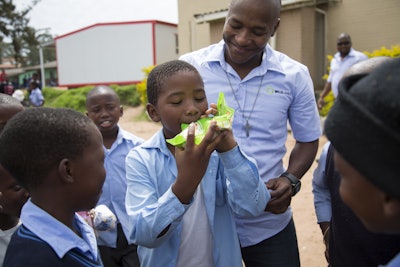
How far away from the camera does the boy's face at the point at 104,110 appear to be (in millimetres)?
3484

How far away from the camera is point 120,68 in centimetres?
2539

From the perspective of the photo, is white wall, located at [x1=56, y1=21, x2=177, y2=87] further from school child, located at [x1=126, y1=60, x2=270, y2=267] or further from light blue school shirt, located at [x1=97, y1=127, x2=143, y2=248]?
school child, located at [x1=126, y1=60, x2=270, y2=267]

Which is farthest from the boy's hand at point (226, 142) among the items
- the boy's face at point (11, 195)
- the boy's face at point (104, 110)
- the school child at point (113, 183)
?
the boy's face at point (104, 110)

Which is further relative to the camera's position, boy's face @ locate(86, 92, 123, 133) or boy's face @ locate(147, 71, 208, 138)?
boy's face @ locate(86, 92, 123, 133)

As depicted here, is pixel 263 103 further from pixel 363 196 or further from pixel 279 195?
pixel 363 196

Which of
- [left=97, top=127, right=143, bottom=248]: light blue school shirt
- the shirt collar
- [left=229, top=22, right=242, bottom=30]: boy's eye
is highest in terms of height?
[left=229, top=22, right=242, bottom=30]: boy's eye

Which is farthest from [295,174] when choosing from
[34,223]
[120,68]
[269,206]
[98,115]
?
[120,68]

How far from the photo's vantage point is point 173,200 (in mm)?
1742

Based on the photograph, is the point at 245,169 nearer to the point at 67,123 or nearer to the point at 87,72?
the point at 67,123

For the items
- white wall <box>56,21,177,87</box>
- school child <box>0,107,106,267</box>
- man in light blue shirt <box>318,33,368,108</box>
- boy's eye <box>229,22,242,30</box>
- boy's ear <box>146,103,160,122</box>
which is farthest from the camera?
white wall <box>56,21,177,87</box>

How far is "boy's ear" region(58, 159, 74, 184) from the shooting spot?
159cm

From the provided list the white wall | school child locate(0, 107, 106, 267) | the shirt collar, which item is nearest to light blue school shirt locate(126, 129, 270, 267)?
school child locate(0, 107, 106, 267)

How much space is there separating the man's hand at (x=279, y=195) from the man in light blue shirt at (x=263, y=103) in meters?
0.02

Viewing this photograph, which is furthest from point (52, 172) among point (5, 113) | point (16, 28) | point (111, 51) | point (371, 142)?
point (16, 28)
